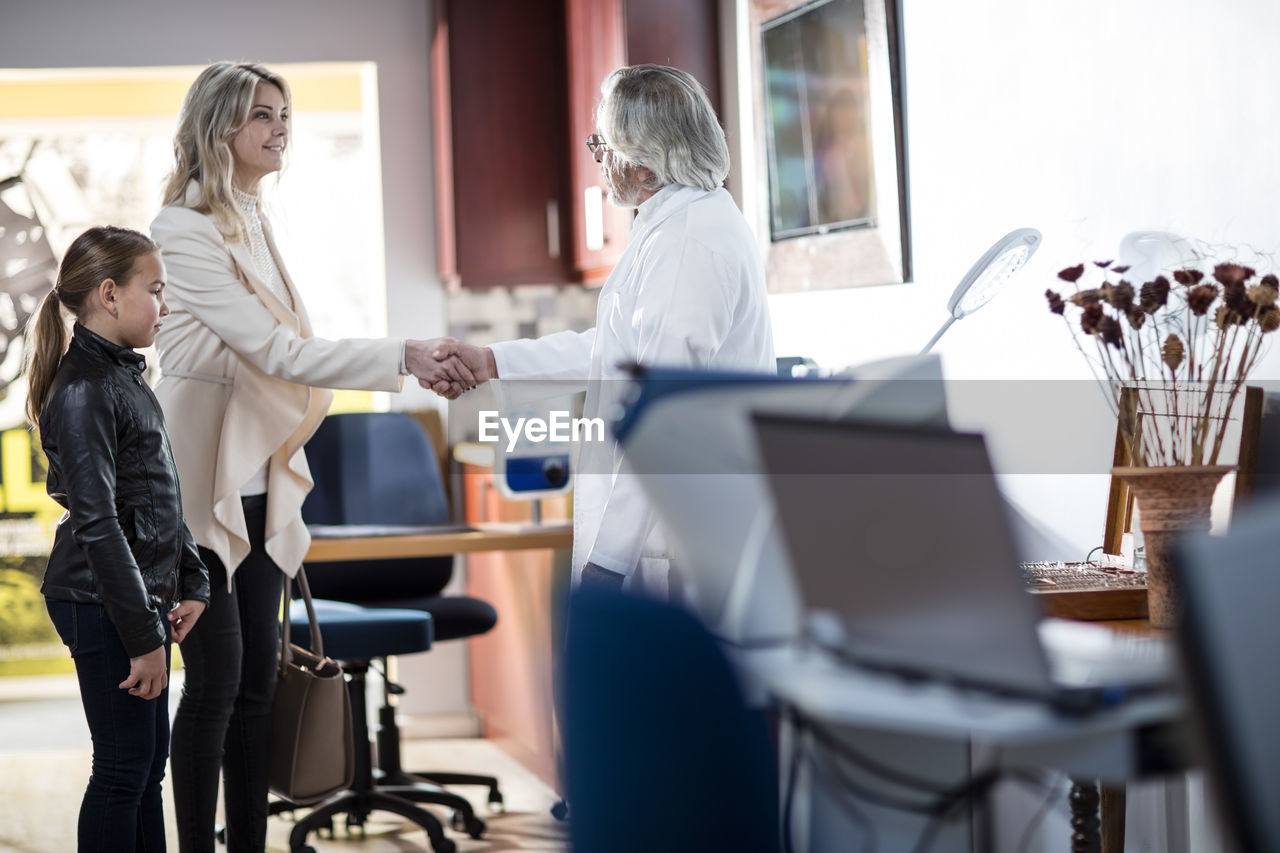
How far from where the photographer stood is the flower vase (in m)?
1.54

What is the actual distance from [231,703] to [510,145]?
7.77ft

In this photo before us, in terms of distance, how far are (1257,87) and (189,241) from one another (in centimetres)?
167

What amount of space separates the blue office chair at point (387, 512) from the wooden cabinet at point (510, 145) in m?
0.65

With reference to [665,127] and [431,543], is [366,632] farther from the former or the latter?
[665,127]

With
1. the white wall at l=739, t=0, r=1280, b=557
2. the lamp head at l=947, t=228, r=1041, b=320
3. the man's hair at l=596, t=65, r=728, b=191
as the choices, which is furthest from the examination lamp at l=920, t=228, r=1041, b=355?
the man's hair at l=596, t=65, r=728, b=191

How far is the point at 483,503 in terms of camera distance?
13.5ft

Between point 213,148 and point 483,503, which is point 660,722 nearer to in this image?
point 213,148

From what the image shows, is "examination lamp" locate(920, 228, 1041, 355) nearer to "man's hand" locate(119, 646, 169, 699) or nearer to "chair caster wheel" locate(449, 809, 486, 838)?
"man's hand" locate(119, 646, 169, 699)

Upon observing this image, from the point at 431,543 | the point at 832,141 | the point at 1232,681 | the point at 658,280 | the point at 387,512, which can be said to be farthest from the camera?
the point at 387,512

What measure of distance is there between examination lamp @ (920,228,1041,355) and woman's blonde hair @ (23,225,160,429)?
4.04 ft

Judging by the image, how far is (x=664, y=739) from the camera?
911 mm

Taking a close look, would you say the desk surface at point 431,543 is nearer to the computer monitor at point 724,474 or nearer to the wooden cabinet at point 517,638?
the wooden cabinet at point 517,638

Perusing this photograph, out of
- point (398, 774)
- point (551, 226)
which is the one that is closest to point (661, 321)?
point (398, 774)

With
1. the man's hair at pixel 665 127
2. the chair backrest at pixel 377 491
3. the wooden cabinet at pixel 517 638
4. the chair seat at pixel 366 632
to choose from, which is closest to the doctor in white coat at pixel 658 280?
the man's hair at pixel 665 127
